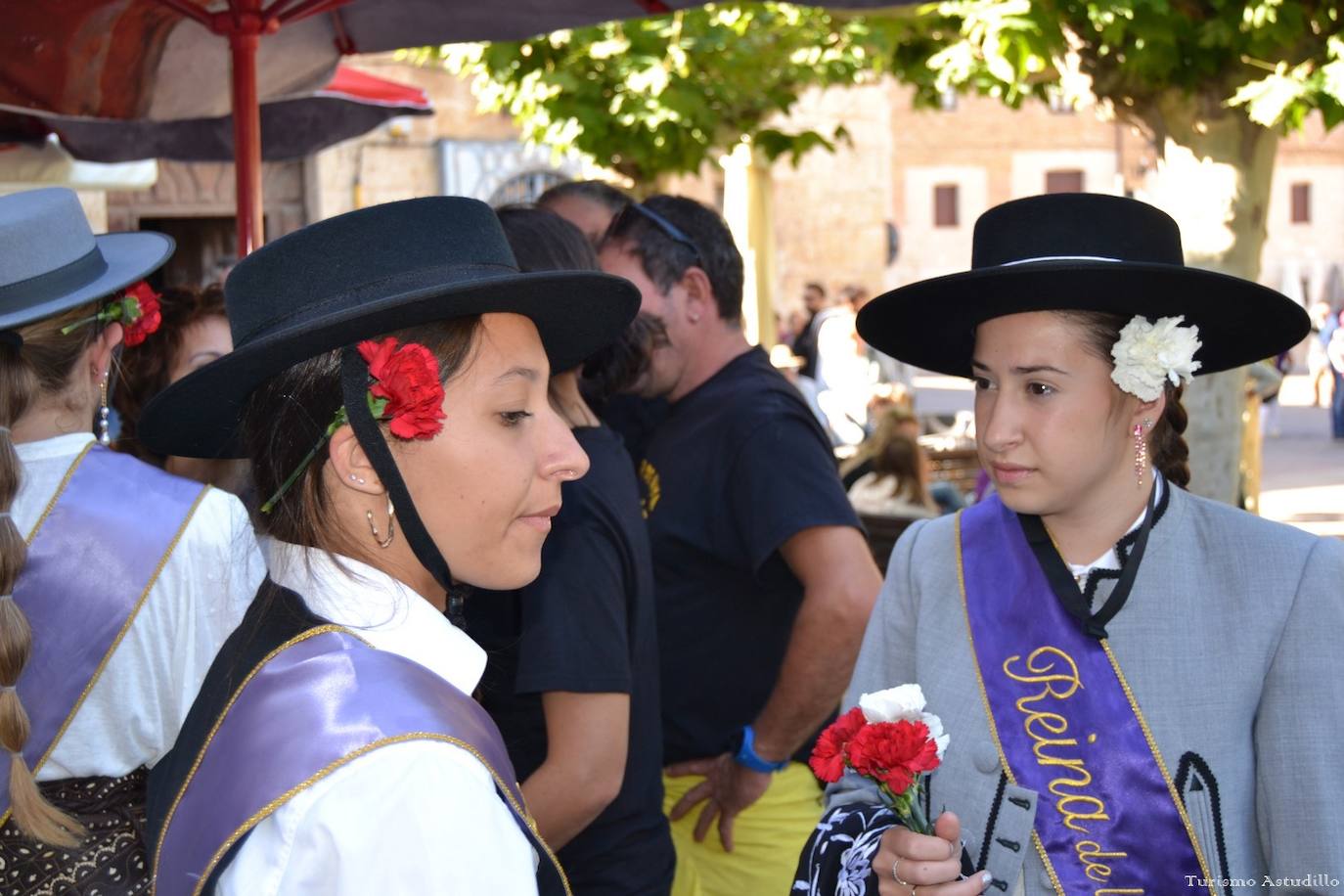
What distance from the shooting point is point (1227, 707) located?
85.5 inches

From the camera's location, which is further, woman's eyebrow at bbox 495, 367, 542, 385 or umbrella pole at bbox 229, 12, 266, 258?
umbrella pole at bbox 229, 12, 266, 258

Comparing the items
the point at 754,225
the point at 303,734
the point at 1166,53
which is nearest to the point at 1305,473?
the point at 754,225

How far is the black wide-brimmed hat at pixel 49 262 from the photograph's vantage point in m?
2.56

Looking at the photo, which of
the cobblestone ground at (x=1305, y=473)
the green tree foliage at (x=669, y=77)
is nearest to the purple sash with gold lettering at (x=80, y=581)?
the green tree foliage at (x=669, y=77)

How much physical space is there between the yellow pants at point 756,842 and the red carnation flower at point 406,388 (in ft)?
6.17

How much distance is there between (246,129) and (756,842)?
7.28 feet

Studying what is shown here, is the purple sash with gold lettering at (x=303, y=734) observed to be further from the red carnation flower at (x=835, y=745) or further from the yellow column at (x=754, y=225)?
the yellow column at (x=754, y=225)

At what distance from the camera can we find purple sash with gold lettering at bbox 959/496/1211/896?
2160 mm

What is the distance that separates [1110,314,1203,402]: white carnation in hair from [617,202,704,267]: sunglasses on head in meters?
1.49

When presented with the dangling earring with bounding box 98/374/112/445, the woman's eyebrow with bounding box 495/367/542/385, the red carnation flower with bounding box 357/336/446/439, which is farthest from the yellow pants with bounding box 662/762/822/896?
the red carnation flower with bounding box 357/336/446/439

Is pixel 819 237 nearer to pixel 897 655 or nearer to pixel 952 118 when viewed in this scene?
pixel 952 118

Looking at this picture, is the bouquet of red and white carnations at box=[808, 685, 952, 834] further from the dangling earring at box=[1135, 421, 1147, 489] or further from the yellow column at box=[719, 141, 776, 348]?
the yellow column at box=[719, 141, 776, 348]

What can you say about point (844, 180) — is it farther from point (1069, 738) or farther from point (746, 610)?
point (1069, 738)

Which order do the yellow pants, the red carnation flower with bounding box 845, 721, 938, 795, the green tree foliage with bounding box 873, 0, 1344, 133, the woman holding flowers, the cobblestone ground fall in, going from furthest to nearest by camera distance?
the cobblestone ground
the green tree foliage with bounding box 873, 0, 1344, 133
the yellow pants
the woman holding flowers
the red carnation flower with bounding box 845, 721, 938, 795
